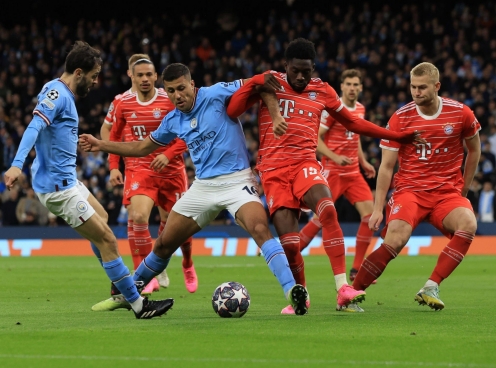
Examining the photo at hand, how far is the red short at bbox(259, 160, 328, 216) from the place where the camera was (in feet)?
27.9

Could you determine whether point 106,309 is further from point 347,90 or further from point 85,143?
point 347,90

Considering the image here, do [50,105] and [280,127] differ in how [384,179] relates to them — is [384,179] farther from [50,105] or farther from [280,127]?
[50,105]

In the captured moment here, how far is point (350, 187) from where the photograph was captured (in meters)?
13.4

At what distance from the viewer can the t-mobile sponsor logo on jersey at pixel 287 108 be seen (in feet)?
28.6

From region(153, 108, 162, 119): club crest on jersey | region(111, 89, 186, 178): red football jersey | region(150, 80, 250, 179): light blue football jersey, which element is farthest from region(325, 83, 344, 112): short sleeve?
region(153, 108, 162, 119): club crest on jersey

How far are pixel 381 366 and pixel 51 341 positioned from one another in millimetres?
2457

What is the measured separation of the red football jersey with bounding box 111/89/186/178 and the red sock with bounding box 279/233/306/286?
2.96 meters

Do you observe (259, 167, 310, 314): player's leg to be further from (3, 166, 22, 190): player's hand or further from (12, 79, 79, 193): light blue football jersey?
(3, 166, 22, 190): player's hand

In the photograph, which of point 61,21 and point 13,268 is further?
point 61,21

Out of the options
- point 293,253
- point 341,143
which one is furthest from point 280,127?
point 341,143

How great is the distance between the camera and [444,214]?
882 centimetres

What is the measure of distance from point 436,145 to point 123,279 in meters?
3.30

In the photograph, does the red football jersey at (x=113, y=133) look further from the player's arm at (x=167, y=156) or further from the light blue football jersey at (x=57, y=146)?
the light blue football jersey at (x=57, y=146)

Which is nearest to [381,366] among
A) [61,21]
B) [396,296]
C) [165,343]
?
[165,343]
